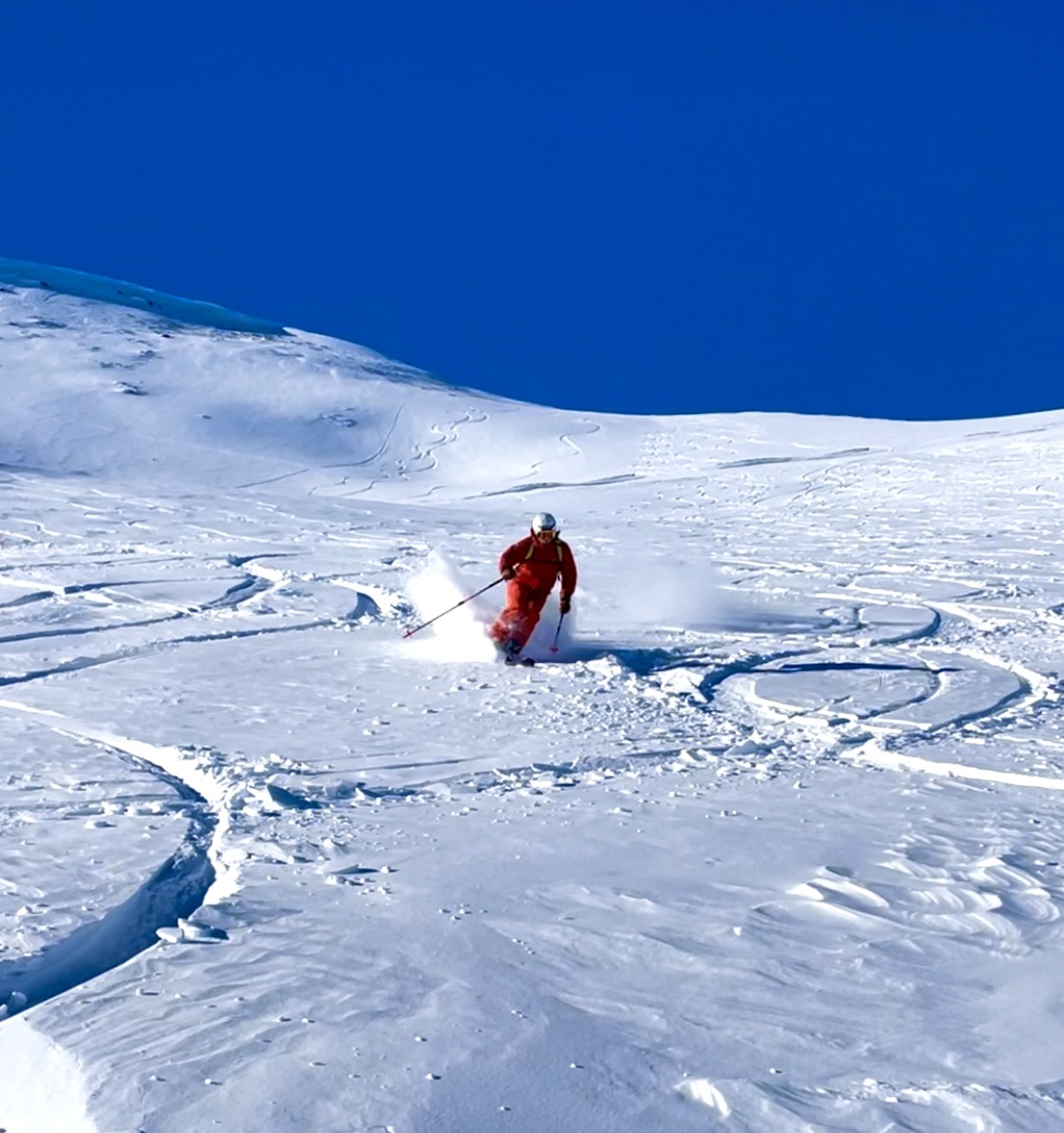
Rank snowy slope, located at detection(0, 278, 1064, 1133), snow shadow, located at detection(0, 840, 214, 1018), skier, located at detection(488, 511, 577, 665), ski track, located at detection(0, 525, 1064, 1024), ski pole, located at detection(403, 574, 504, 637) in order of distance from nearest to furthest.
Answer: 1. snowy slope, located at detection(0, 278, 1064, 1133)
2. snow shadow, located at detection(0, 840, 214, 1018)
3. ski track, located at detection(0, 525, 1064, 1024)
4. skier, located at detection(488, 511, 577, 665)
5. ski pole, located at detection(403, 574, 504, 637)

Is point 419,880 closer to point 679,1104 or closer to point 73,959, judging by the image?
point 73,959

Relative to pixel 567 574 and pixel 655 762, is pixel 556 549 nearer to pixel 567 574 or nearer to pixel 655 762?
pixel 567 574

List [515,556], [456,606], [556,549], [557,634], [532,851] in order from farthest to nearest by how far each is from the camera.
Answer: [456,606] < [556,549] < [515,556] < [557,634] < [532,851]

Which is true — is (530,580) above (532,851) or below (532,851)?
above

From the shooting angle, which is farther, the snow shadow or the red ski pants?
the red ski pants

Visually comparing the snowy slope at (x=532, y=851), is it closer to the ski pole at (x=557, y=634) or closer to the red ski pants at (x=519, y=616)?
the ski pole at (x=557, y=634)

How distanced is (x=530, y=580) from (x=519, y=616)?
32cm

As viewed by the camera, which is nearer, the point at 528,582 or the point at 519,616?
the point at 519,616

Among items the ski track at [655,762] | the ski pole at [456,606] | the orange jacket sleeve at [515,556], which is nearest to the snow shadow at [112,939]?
the ski track at [655,762]

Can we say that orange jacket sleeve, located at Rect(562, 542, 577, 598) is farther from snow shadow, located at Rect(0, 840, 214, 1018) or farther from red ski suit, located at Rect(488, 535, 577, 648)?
snow shadow, located at Rect(0, 840, 214, 1018)

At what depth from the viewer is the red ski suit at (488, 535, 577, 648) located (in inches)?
445

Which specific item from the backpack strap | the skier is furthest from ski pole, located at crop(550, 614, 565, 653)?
the backpack strap

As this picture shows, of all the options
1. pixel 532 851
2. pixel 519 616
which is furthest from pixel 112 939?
pixel 519 616

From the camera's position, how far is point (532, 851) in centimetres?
607
